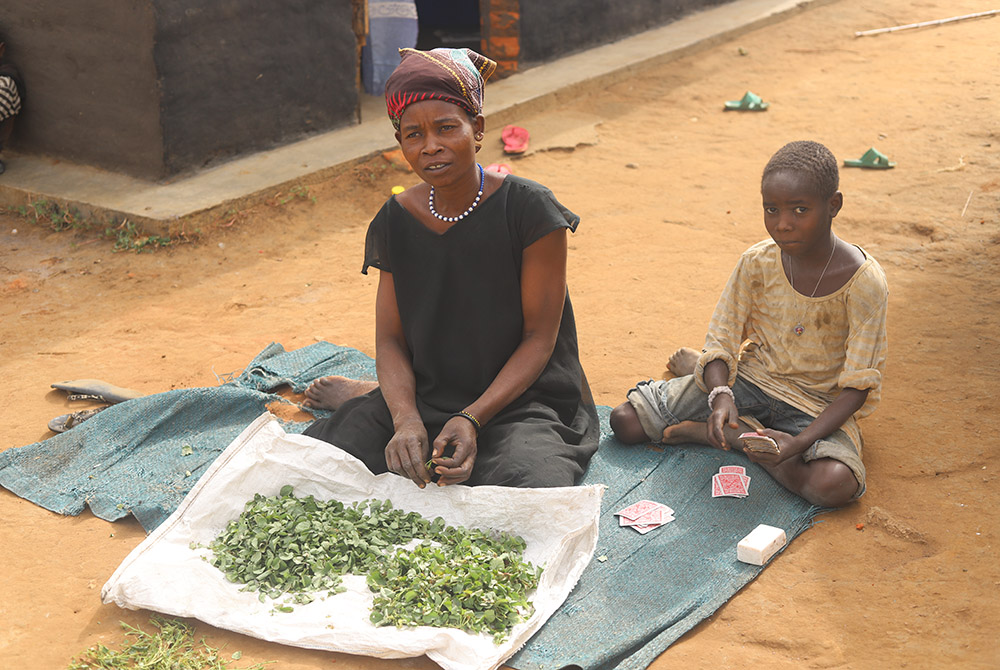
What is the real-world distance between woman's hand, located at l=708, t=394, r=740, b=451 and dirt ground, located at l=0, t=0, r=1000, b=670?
0.41 meters

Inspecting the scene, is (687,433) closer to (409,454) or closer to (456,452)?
(456,452)

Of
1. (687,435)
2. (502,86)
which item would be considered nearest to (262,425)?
(687,435)

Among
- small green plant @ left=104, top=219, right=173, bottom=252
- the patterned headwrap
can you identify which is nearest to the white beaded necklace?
the patterned headwrap

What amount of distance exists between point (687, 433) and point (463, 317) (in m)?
0.95

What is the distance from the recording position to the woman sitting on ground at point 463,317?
115 inches

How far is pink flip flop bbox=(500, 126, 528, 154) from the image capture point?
7.07m

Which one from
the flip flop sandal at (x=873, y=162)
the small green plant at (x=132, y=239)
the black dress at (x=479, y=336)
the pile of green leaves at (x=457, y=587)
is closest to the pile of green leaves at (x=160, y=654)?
the pile of green leaves at (x=457, y=587)

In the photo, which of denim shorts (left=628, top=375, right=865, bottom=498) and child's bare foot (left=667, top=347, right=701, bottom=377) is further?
child's bare foot (left=667, top=347, right=701, bottom=377)

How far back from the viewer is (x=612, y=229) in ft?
19.3

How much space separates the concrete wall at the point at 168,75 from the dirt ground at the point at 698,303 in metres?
0.71

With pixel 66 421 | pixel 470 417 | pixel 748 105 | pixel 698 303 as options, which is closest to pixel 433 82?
pixel 470 417

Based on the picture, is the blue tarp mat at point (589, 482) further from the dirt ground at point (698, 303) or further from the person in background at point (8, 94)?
the person in background at point (8, 94)

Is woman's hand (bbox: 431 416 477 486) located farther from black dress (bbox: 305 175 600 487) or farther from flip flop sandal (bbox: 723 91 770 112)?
flip flop sandal (bbox: 723 91 770 112)

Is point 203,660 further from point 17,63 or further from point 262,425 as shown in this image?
point 17,63
